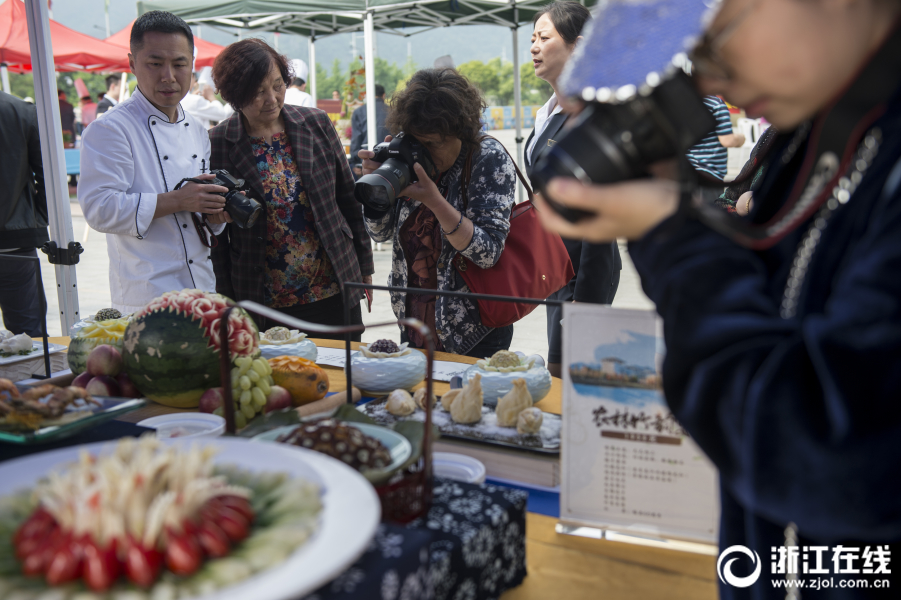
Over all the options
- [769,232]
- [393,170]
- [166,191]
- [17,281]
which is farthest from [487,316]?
[17,281]

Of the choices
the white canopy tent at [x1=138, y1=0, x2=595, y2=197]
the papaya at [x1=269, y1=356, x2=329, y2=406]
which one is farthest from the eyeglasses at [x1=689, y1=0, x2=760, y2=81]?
the white canopy tent at [x1=138, y1=0, x2=595, y2=197]

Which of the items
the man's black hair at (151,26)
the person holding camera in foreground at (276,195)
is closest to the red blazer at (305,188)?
the person holding camera in foreground at (276,195)

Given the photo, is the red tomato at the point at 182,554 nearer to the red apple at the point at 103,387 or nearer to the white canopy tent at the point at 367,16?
the red apple at the point at 103,387

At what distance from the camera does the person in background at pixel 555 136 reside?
2.01m

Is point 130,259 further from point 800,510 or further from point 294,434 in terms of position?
point 800,510

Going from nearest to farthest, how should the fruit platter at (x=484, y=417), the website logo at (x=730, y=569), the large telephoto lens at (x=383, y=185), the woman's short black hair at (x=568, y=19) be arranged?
the website logo at (x=730, y=569)
the fruit platter at (x=484, y=417)
the large telephoto lens at (x=383, y=185)
the woman's short black hair at (x=568, y=19)

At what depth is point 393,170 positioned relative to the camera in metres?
1.77

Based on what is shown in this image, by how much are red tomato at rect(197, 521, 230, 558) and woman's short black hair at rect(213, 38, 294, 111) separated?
6.83 feet

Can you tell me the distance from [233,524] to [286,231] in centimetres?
196

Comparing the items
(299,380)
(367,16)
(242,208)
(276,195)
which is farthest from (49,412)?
(367,16)

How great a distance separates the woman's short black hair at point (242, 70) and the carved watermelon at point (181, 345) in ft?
4.13

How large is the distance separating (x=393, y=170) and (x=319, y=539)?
4.49ft

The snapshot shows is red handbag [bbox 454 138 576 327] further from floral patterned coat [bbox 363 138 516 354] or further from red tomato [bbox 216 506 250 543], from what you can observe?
red tomato [bbox 216 506 250 543]

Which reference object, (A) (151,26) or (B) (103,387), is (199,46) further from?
(B) (103,387)
